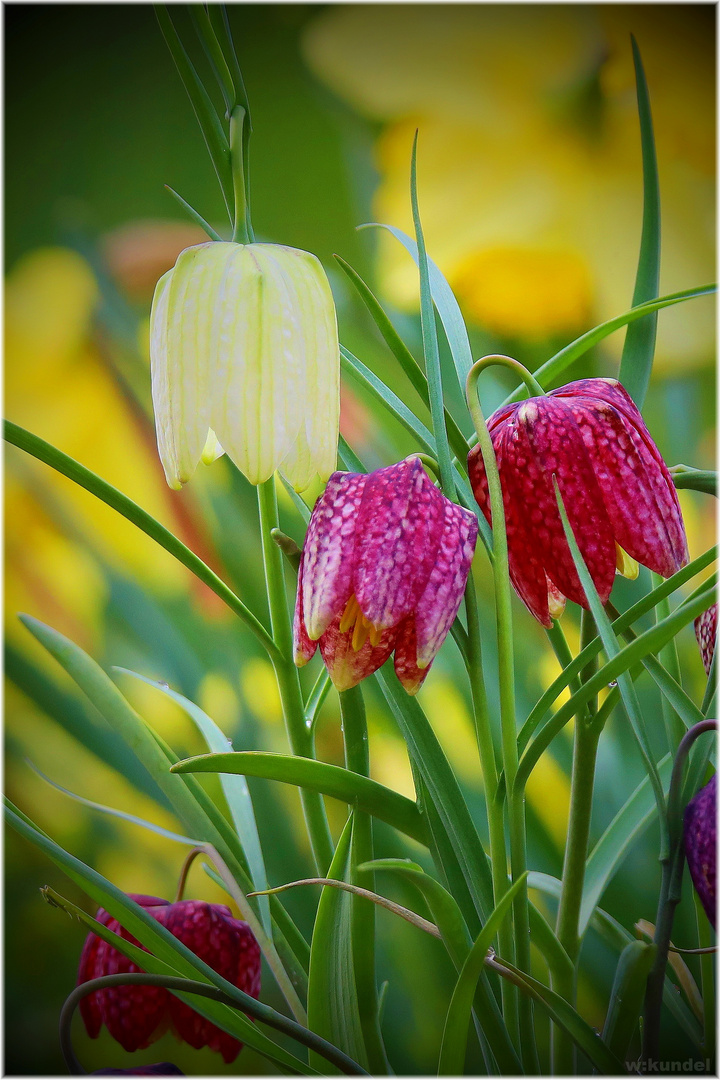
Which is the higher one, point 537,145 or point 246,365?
point 537,145

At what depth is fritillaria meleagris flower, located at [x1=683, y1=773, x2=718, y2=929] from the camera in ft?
1.65

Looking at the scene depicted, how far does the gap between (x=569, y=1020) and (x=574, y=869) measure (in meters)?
0.10

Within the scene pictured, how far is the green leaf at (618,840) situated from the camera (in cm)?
62

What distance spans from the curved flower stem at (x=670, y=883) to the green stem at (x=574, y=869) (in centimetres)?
6

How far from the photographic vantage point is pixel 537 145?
2.28ft

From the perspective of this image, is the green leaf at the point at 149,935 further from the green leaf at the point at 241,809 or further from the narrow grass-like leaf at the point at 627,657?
the narrow grass-like leaf at the point at 627,657

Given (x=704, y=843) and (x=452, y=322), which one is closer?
(x=704, y=843)

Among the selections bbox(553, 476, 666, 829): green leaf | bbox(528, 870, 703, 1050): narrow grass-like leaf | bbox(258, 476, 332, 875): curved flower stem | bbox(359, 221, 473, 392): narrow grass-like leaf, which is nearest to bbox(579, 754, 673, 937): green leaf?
bbox(528, 870, 703, 1050): narrow grass-like leaf

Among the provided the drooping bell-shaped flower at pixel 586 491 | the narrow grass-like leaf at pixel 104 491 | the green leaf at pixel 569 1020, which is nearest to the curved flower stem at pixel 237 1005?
the green leaf at pixel 569 1020

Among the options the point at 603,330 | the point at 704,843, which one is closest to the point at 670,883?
the point at 704,843

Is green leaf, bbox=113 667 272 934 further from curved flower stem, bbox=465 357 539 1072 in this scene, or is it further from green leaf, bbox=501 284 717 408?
green leaf, bbox=501 284 717 408

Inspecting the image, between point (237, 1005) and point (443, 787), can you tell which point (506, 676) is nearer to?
point (443, 787)

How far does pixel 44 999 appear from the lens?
66cm

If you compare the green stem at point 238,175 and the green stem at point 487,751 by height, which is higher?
the green stem at point 238,175
